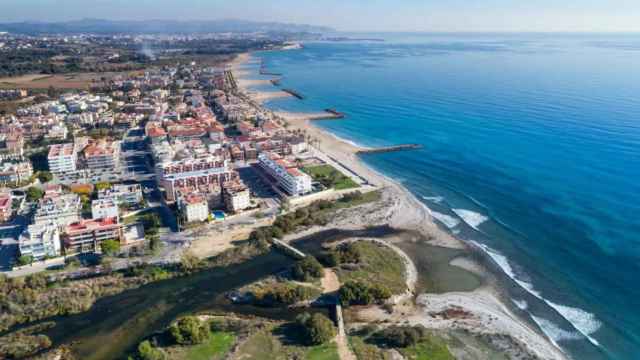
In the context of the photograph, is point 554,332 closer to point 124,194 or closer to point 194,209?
point 194,209

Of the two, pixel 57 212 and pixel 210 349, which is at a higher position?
pixel 57 212

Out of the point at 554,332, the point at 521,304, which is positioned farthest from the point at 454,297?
the point at 554,332

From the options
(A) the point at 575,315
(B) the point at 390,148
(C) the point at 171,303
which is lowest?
(C) the point at 171,303

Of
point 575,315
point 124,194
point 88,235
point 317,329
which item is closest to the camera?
point 317,329

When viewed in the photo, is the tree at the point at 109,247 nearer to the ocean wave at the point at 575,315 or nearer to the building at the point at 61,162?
the building at the point at 61,162

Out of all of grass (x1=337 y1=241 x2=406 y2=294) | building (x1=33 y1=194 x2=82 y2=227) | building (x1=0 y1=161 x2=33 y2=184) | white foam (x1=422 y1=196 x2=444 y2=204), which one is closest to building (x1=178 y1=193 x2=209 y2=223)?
building (x1=33 y1=194 x2=82 y2=227)

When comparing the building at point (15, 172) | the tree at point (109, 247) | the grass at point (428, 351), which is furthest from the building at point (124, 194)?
the grass at point (428, 351)

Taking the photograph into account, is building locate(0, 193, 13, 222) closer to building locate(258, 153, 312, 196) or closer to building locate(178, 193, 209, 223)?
building locate(178, 193, 209, 223)
